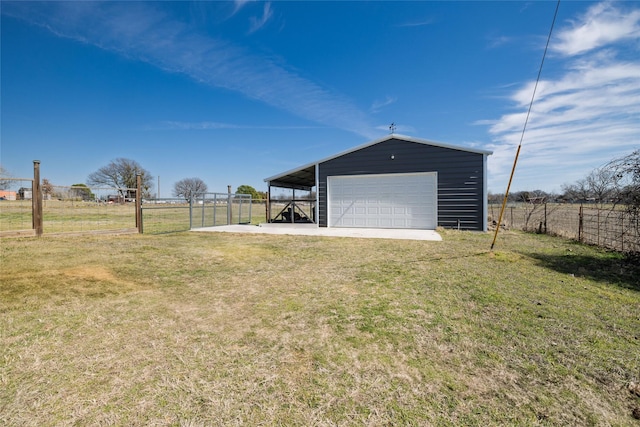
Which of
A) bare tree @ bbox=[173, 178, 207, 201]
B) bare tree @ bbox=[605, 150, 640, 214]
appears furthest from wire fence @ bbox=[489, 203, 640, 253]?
bare tree @ bbox=[173, 178, 207, 201]

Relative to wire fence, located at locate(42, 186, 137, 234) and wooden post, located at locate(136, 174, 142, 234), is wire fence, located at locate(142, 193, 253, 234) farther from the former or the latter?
wooden post, located at locate(136, 174, 142, 234)

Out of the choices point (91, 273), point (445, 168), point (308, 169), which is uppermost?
point (308, 169)

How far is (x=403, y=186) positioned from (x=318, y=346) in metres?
10.00

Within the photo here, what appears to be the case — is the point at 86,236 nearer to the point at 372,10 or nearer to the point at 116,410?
the point at 116,410

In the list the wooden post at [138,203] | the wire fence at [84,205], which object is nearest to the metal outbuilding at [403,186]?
the wooden post at [138,203]

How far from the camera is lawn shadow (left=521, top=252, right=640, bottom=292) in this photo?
4.41 m

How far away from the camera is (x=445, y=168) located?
35.6 feet

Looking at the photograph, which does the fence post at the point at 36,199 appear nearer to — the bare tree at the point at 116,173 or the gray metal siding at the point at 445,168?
the gray metal siding at the point at 445,168

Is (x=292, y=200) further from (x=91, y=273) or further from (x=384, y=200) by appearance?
(x=91, y=273)

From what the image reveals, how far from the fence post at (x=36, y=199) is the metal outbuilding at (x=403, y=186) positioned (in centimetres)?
902

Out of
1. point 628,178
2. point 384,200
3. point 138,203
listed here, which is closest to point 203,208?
point 138,203

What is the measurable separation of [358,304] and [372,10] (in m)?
10.5

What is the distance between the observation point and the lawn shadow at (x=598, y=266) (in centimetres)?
441

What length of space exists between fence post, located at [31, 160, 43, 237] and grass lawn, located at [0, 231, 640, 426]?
4439 millimetres
